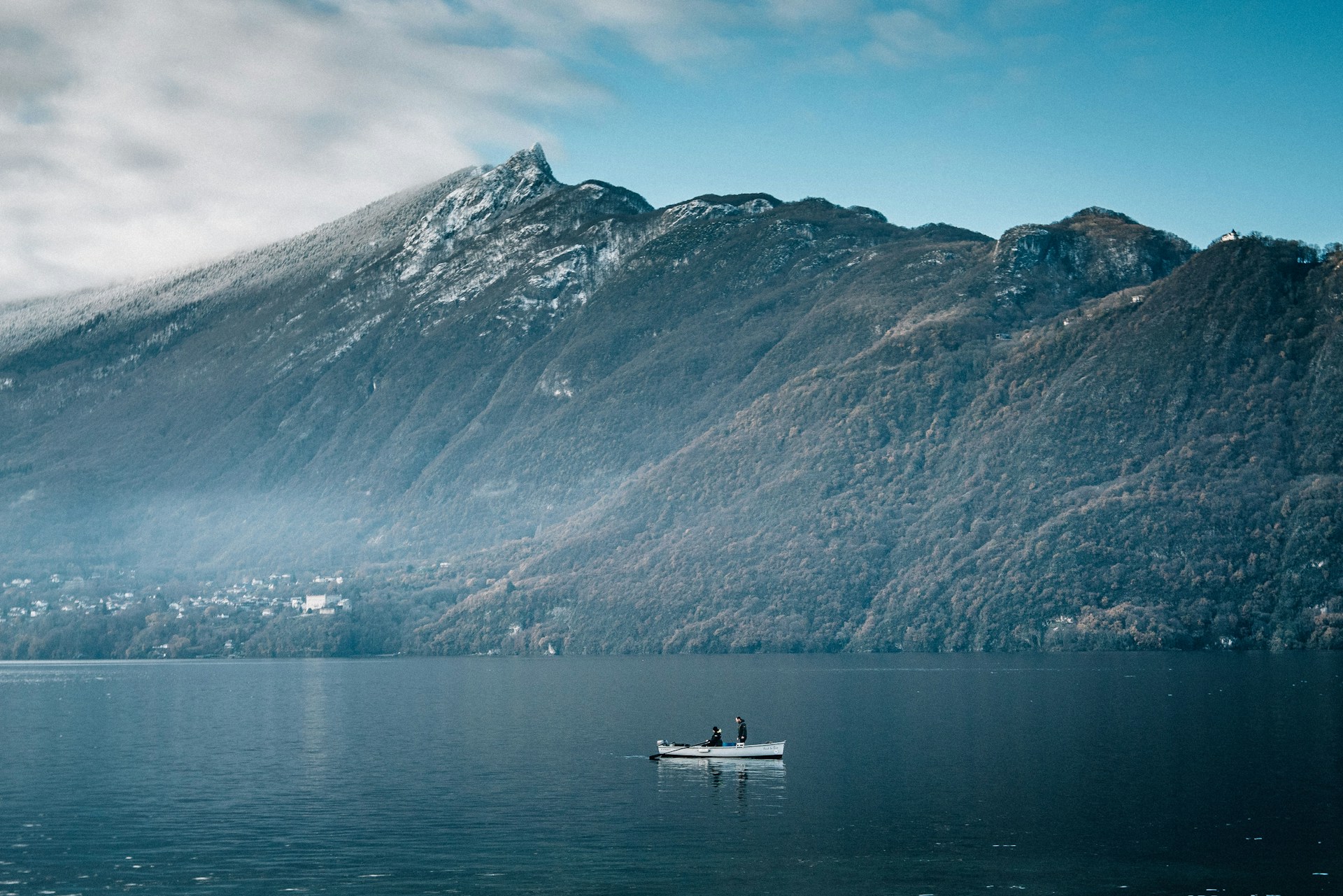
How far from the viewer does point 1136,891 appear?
6141 cm

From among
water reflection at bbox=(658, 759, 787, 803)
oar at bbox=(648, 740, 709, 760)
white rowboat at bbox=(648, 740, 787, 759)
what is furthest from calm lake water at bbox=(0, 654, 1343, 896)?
oar at bbox=(648, 740, 709, 760)

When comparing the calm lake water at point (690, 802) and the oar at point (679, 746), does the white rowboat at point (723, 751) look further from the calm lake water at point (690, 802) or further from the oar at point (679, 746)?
the calm lake water at point (690, 802)

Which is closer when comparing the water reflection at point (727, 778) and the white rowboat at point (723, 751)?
the water reflection at point (727, 778)

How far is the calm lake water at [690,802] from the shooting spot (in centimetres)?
6575

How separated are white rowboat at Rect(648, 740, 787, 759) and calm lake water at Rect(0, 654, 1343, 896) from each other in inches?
34.6

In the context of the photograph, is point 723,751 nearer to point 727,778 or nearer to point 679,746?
point 679,746

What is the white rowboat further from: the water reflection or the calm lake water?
the calm lake water

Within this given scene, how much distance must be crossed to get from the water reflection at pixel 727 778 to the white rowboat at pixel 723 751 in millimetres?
376

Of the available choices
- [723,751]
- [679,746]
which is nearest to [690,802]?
[679,746]

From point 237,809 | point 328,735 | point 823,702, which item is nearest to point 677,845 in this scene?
point 237,809

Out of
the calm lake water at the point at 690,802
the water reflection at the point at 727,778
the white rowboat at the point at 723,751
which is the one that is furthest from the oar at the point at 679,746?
the calm lake water at the point at 690,802

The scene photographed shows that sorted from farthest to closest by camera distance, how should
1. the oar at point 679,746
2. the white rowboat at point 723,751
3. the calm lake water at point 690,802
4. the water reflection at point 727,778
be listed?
the white rowboat at point 723,751 < the oar at point 679,746 < the water reflection at point 727,778 < the calm lake water at point 690,802

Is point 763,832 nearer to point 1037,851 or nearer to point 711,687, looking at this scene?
point 1037,851

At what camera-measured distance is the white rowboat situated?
348ft
